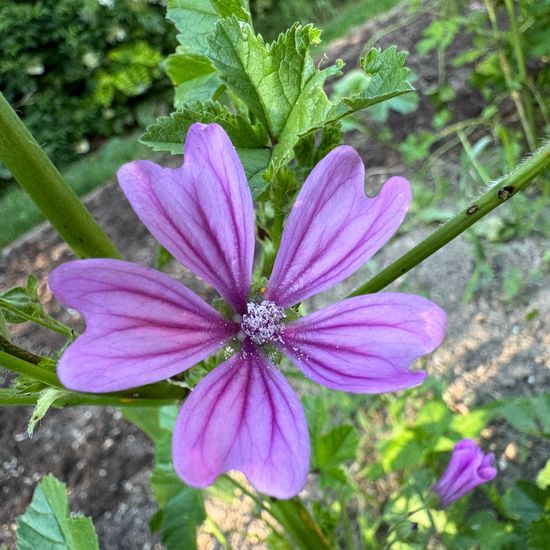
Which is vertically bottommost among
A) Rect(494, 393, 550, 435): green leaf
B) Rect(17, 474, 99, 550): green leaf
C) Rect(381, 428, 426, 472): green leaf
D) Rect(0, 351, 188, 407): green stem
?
Rect(381, 428, 426, 472): green leaf

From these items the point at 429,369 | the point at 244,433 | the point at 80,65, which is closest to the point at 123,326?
the point at 244,433

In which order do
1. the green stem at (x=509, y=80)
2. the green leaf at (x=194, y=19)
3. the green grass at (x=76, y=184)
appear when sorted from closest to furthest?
1. the green leaf at (x=194, y=19)
2. the green stem at (x=509, y=80)
3. the green grass at (x=76, y=184)

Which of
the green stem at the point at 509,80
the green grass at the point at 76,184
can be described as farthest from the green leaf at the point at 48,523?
the green grass at the point at 76,184

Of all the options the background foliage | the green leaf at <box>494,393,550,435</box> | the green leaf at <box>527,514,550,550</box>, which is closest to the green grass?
the background foliage

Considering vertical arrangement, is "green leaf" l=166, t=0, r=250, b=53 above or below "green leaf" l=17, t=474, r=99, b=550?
above

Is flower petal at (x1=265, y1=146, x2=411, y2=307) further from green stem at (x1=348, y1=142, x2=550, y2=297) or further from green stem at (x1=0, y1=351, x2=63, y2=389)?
green stem at (x1=0, y1=351, x2=63, y2=389)

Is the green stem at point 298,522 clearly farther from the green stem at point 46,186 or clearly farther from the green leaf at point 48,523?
the green stem at point 46,186

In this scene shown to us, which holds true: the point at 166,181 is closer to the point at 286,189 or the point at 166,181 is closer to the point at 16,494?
the point at 286,189
